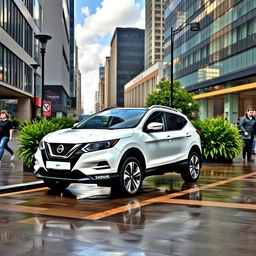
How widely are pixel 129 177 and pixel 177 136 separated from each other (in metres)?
2.05

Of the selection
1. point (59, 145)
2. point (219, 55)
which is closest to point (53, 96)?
point (219, 55)

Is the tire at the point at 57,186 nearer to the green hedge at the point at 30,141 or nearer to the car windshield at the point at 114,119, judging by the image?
the car windshield at the point at 114,119

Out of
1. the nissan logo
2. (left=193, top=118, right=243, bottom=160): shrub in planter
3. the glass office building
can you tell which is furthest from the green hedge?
the glass office building

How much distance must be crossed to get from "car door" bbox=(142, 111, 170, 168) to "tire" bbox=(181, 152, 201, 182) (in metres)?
1.09

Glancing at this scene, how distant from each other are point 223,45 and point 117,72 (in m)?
143

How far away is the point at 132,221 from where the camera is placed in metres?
6.30

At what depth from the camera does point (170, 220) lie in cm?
633

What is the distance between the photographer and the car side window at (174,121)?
10.2 meters

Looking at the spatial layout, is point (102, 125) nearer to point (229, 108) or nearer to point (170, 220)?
point (170, 220)

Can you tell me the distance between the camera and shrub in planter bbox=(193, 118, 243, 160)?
15617 millimetres

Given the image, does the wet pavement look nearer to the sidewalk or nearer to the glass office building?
the sidewalk

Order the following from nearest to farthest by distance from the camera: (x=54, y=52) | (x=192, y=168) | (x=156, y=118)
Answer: (x=156, y=118), (x=192, y=168), (x=54, y=52)

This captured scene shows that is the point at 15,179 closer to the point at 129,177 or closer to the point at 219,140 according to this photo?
the point at 129,177

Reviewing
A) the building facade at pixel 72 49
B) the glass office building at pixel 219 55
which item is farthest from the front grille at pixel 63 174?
the building facade at pixel 72 49
